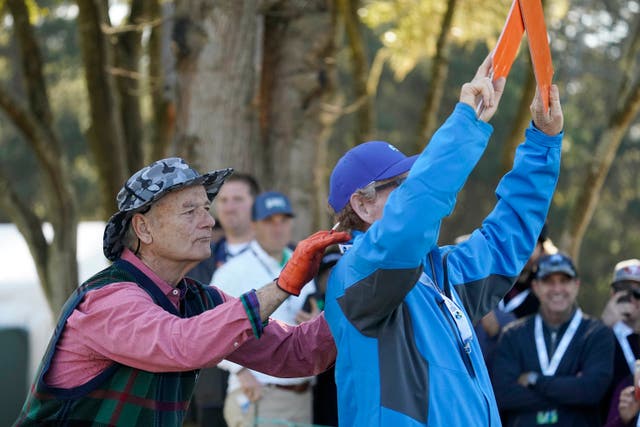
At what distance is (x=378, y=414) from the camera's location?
314 centimetres

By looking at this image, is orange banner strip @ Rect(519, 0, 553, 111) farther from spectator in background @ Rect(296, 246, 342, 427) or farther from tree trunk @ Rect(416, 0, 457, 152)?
tree trunk @ Rect(416, 0, 457, 152)

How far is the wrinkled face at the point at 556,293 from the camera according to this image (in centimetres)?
598

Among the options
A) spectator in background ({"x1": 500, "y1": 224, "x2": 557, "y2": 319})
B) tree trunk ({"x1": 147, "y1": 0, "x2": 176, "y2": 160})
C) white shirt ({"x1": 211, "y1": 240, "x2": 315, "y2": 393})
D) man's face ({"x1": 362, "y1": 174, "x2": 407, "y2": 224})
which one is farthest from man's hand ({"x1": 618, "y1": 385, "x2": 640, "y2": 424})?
tree trunk ({"x1": 147, "y1": 0, "x2": 176, "y2": 160})

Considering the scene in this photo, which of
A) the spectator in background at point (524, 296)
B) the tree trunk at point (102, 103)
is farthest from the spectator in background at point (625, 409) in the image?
the tree trunk at point (102, 103)

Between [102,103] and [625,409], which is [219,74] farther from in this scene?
[625,409]

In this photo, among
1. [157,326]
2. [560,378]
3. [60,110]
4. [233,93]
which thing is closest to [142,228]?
[157,326]

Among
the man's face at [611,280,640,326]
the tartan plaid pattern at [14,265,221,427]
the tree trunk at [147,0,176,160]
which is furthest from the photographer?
the tree trunk at [147,0,176,160]

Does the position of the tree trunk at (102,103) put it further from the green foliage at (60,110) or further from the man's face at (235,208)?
the green foliage at (60,110)

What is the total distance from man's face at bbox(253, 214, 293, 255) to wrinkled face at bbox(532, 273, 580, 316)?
1740 mm

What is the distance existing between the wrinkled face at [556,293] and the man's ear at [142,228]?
10.2ft

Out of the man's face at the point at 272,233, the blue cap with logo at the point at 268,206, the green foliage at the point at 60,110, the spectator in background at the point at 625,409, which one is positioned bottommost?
the green foliage at the point at 60,110

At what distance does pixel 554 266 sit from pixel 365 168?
2968 millimetres

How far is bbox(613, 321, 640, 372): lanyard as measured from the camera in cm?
591

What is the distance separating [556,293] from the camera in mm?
6004
